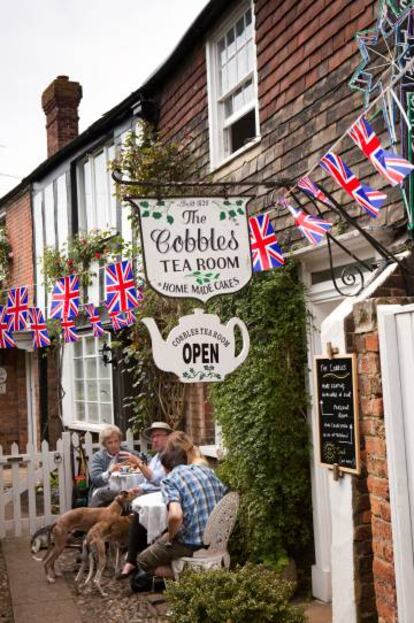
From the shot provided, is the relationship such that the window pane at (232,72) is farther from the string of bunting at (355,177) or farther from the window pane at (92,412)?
the window pane at (92,412)

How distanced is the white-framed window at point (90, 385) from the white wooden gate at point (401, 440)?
8.25 m

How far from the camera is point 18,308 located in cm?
1136

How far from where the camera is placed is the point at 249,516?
5895 millimetres

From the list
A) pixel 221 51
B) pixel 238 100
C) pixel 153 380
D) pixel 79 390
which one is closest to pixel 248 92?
pixel 238 100

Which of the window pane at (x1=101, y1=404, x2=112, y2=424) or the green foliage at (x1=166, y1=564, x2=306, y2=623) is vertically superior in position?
the window pane at (x1=101, y1=404, x2=112, y2=424)

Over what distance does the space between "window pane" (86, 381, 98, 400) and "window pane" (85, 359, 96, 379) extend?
11 centimetres

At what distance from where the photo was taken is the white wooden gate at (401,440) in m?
3.48

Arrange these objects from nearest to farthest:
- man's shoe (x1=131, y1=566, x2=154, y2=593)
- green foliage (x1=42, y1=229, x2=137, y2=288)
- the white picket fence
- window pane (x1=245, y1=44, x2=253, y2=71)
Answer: man's shoe (x1=131, y1=566, x2=154, y2=593) < window pane (x1=245, y1=44, x2=253, y2=71) < the white picket fence < green foliage (x1=42, y1=229, x2=137, y2=288)

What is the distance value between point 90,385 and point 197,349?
27.5 feet

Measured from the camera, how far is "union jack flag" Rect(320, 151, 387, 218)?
3.97m

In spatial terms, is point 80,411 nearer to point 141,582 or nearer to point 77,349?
point 77,349

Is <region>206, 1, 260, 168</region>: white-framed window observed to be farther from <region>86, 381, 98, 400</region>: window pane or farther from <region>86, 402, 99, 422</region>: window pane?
<region>86, 402, 99, 422</region>: window pane

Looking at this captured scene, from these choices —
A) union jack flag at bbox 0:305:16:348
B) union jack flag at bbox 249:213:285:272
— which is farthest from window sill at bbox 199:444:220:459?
union jack flag at bbox 0:305:16:348

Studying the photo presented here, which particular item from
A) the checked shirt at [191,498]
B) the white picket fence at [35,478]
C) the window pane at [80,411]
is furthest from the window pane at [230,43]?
A: the window pane at [80,411]
